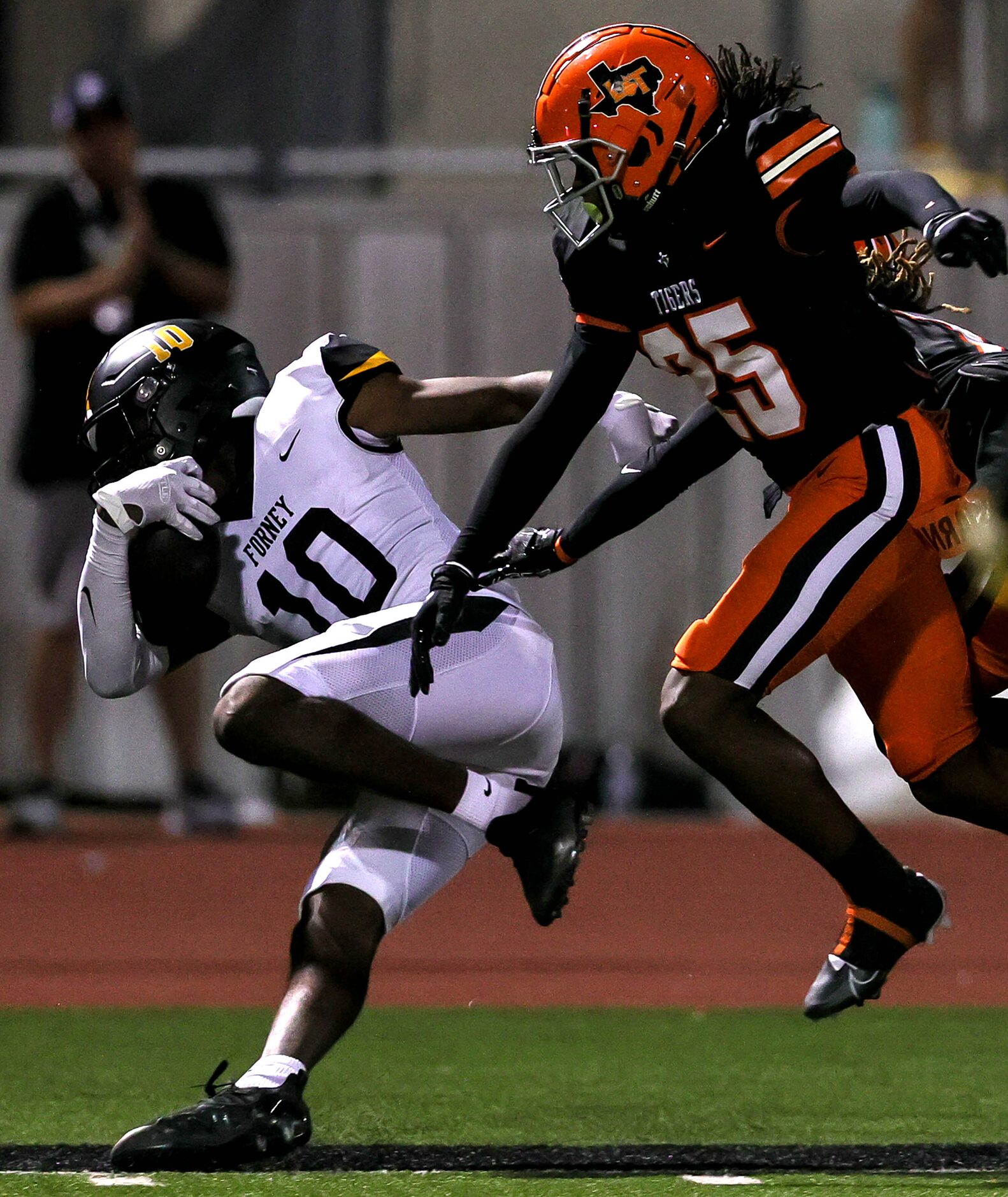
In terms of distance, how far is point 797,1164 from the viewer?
12.7 ft

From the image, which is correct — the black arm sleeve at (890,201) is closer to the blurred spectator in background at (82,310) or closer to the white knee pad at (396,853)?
the white knee pad at (396,853)

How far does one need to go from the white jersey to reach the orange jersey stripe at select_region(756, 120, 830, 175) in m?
0.88

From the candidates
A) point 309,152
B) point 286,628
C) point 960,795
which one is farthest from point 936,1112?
point 309,152

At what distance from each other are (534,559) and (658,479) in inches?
12.3

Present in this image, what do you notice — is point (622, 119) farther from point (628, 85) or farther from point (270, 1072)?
point (270, 1072)

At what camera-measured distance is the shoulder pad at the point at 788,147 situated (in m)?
4.07

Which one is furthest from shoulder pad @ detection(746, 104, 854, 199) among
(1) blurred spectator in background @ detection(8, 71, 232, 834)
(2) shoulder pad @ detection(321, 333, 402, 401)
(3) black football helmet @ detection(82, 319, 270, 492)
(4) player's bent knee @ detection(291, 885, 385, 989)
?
(1) blurred spectator in background @ detection(8, 71, 232, 834)

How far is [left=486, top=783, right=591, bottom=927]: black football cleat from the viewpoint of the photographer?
13.9 ft

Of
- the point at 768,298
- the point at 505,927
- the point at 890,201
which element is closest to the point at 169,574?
the point at 768,298

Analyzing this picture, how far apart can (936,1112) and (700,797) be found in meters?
4.97

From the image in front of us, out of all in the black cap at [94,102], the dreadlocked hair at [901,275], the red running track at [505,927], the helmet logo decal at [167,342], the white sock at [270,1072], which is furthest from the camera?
the black cap at [94,102]

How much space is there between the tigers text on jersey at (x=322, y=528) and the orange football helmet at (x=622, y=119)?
0.64 m

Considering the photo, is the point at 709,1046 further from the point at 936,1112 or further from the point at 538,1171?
the point at 538,1171

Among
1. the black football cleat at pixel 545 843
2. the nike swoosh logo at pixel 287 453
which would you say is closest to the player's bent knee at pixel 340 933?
the black football cleat at pixel 545 843
